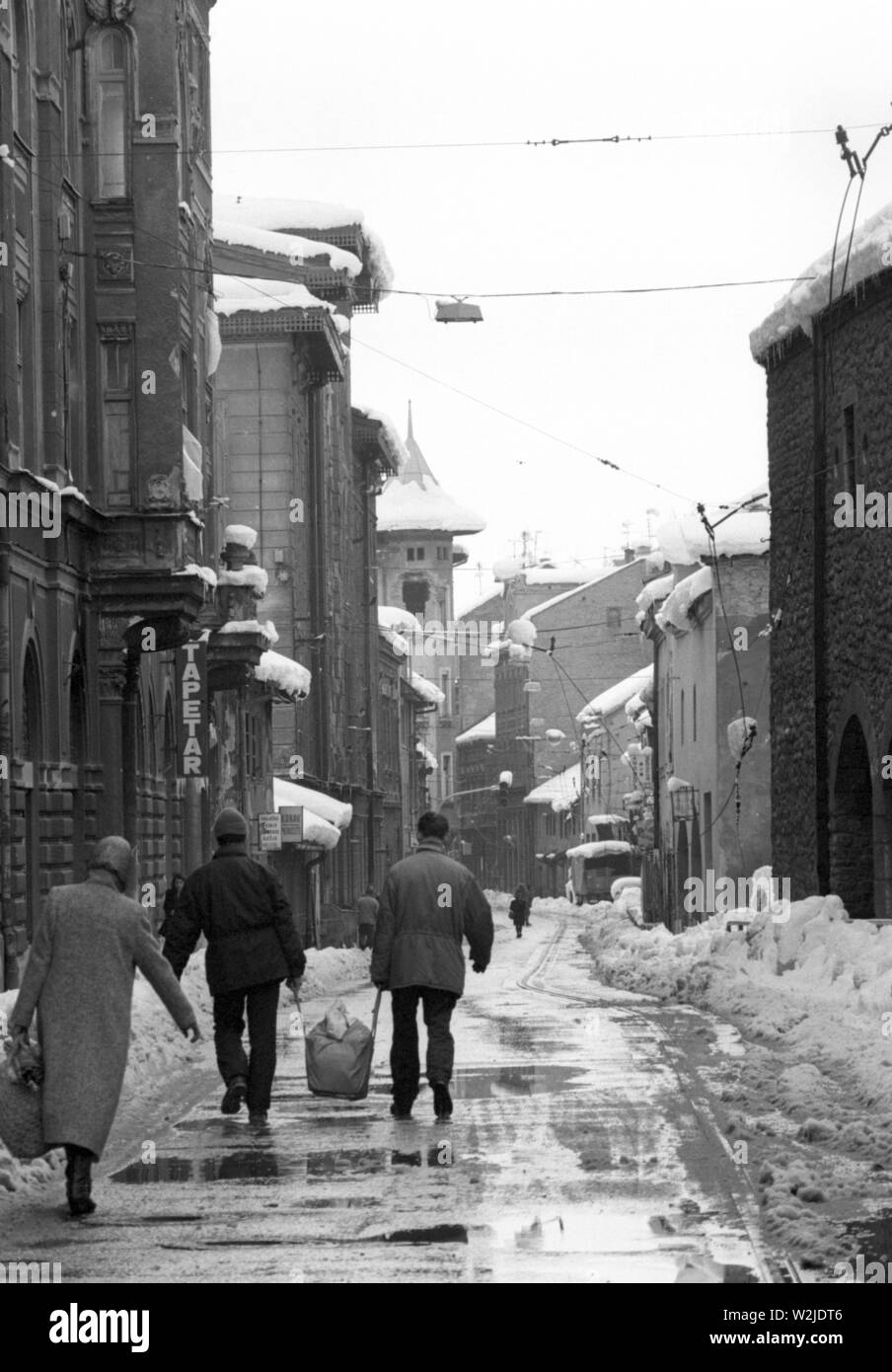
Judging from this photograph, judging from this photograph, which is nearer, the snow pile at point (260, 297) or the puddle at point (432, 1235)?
the puddle at point (432, 1235)

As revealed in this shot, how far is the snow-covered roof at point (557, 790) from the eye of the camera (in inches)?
4828

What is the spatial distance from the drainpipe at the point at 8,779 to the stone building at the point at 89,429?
0.04m

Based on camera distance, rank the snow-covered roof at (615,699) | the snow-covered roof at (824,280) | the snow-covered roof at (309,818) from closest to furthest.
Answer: the snow-covered roof at (824,280)
the snow-covered roof at (309,818)
the snow-covered roof at (615,699)

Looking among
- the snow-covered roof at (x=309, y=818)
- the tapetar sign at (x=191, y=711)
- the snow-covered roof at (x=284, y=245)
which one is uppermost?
the snow-covered roof at (x=284, y=245)

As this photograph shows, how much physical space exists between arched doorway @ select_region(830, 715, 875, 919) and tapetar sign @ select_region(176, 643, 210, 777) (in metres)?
11.0

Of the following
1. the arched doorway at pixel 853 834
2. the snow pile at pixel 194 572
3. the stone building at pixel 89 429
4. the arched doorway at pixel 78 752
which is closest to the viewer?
the stone building at pixel 89 429

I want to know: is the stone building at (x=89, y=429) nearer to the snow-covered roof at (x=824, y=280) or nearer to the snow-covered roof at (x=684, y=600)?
the snow-covered roof at (x=824, y=280)

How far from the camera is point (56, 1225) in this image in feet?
31.8

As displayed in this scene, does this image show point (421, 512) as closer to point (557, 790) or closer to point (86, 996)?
point (557, 790)

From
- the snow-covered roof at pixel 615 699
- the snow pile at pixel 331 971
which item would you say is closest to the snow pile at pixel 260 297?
the snow pile at pixel 331 971

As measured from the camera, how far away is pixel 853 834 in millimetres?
28922

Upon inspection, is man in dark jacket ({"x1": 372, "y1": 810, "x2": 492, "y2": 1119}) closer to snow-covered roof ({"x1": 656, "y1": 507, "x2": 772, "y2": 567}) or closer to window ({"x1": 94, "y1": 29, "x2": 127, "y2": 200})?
window ({"x1": 94, "y1": 29, "x2": 127, "y2": 200})

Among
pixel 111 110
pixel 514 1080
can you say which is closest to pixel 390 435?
pixel 111 110
